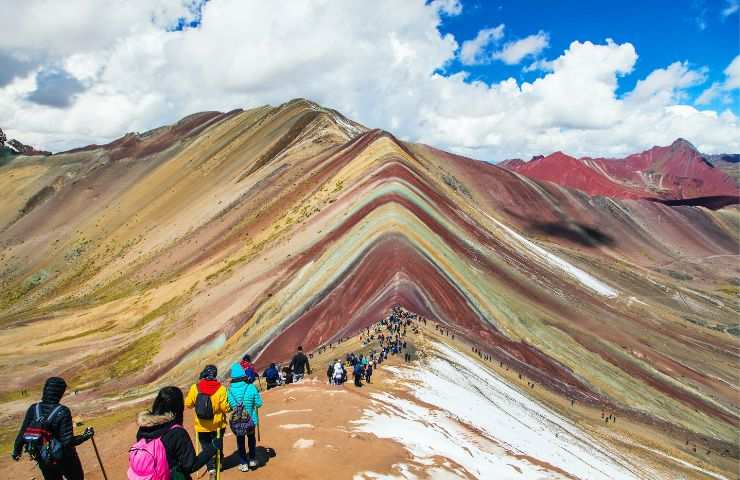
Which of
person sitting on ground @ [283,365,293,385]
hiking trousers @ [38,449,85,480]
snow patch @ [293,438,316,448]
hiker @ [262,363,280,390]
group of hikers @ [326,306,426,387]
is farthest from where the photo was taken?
person sitting on ground @ [283,365,293,385]

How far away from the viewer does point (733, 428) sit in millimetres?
35969

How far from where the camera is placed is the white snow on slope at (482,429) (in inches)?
532

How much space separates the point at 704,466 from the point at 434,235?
21.2 meters

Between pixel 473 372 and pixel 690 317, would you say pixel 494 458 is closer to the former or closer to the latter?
pixel 473 372

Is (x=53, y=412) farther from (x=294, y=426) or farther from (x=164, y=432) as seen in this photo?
(x=294, y=426)

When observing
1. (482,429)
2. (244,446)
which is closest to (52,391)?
(244,446)

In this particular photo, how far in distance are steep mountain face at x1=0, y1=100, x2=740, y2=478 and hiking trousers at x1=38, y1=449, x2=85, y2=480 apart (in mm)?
19549

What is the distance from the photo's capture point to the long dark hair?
686cm

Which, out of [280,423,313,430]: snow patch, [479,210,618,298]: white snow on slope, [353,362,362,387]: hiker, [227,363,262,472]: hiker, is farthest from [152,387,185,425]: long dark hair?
[479,210,618,298]: white snow on slope

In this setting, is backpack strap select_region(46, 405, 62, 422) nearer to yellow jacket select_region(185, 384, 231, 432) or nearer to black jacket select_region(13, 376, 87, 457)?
black jacket select_region(13, 376, 87, 457)

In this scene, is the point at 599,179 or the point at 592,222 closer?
the point at 592,222

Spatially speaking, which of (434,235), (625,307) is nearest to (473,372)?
(434,235)

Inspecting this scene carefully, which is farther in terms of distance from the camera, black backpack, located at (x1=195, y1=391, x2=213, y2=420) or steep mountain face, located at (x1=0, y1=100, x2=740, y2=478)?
steep mountain face, located at (x1=0, y1=100, x2=740, y2=478)

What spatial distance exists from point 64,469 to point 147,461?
2369 mm
